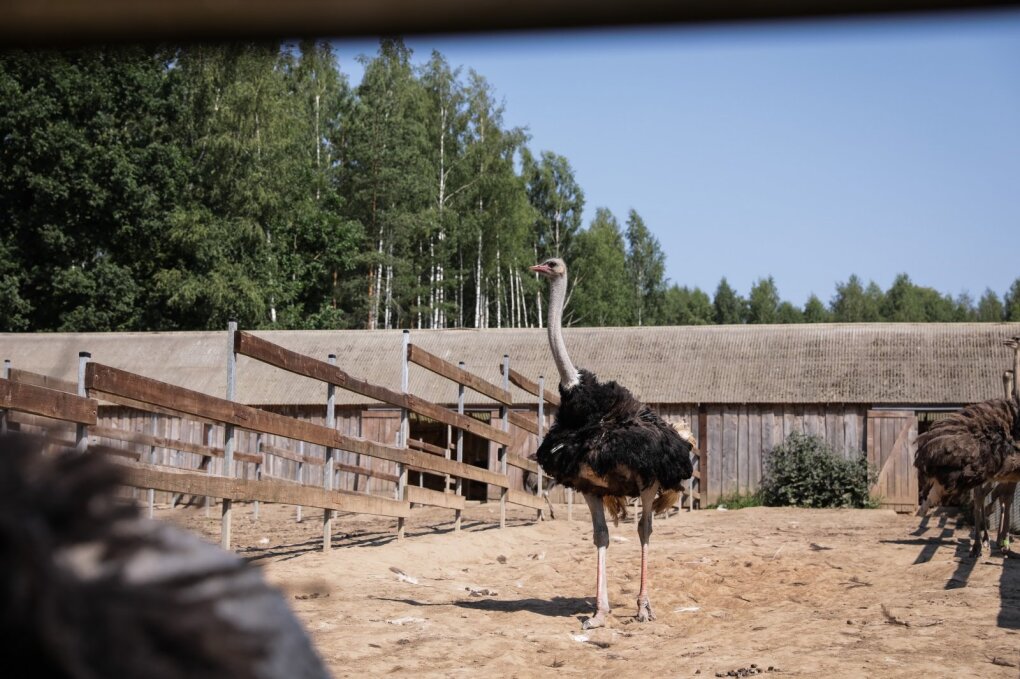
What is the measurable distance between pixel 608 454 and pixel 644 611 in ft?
3.38

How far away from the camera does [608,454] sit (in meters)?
7.59

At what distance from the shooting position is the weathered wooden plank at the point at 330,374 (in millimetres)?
7941

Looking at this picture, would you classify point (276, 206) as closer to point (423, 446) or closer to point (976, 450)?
point (423, 446)

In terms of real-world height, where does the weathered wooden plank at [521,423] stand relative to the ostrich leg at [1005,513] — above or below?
above

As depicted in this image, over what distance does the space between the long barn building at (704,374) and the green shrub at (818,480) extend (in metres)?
1.19

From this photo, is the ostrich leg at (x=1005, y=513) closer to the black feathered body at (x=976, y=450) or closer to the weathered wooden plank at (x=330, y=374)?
the black feathered body at (x=976, y=450)

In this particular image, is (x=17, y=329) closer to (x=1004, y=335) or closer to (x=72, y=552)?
(x=1004, y=335)

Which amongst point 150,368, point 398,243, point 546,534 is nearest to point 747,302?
point 398,243

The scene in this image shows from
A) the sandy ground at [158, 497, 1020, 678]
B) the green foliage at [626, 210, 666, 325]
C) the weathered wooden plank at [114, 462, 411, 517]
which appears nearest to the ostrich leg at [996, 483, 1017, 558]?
the sandy ground at [158, 497, 1020, 678]

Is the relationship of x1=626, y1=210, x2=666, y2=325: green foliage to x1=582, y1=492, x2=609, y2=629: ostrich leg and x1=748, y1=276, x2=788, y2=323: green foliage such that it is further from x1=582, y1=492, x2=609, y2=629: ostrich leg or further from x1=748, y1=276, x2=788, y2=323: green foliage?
x1=582, y1=492, x2=609, y2=629: ostrich leg

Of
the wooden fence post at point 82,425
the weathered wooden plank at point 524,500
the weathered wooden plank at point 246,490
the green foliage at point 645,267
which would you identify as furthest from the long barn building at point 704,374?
the green foliage at point 645,267

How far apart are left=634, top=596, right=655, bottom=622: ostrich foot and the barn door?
16.0 m

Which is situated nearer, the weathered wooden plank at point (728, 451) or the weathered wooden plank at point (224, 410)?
the weathered wooden plank at point (224, 410)

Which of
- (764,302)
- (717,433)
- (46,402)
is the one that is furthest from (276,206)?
(764,302)
